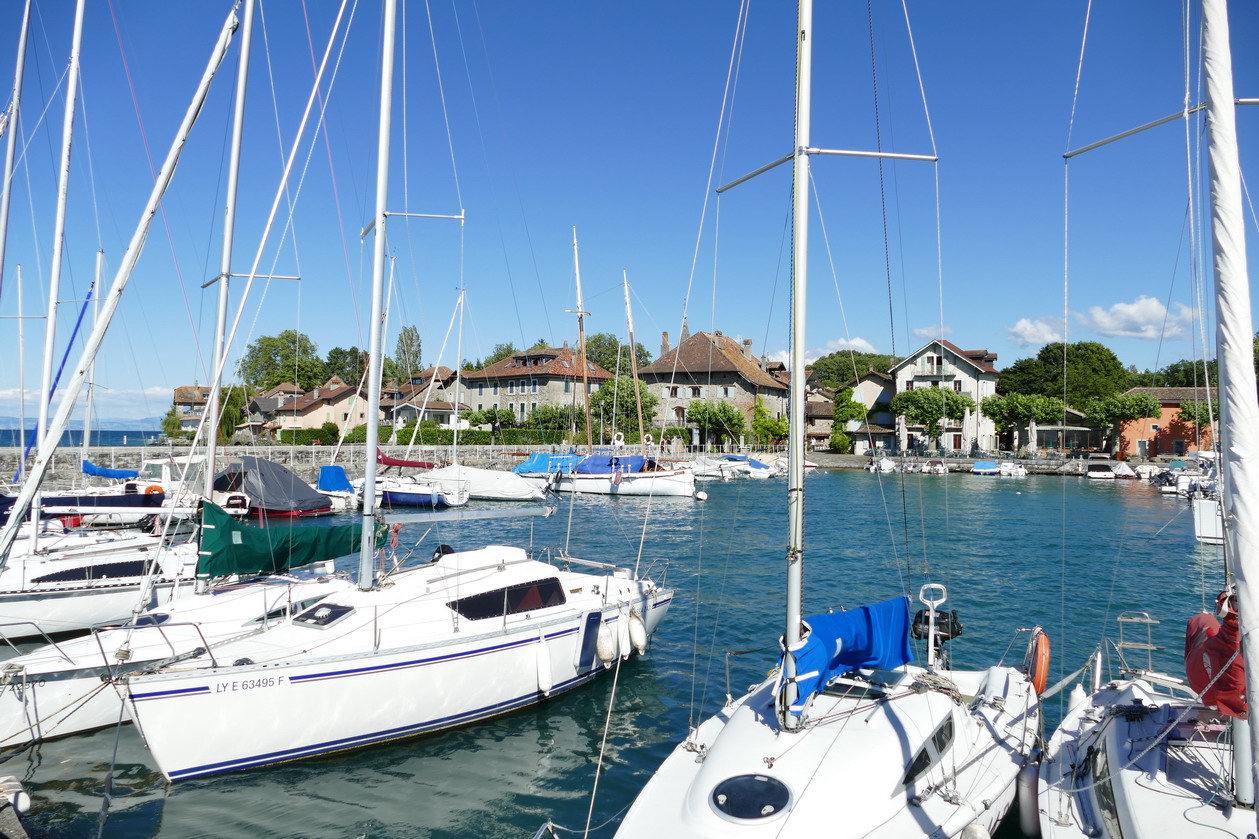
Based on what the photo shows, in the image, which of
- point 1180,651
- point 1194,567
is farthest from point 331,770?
point 1194,567

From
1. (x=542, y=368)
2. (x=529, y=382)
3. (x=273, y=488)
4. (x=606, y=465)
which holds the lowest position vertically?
(x=273, y=488)

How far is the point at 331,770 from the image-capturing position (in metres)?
10.3

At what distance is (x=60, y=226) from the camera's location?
597 inches

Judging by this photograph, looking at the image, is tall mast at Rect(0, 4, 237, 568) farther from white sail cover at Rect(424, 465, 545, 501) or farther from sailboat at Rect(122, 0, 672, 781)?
white sail cover at Rect(424, 465, 545, 501)

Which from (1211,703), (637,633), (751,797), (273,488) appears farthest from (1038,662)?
(273,488)

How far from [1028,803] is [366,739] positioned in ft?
26.9

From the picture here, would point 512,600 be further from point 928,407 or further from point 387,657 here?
point 928,407

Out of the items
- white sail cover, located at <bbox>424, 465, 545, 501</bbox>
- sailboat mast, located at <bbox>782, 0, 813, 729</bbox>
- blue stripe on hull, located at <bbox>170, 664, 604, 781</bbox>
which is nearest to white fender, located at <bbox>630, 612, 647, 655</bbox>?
blue stripe on hull, located at <bbox>170, 664, 604, 781</bbox>

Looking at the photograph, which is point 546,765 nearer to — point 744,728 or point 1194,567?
point 744,728

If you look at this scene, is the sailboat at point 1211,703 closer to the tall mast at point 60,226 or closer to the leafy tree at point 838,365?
the tall mast at point 60,226

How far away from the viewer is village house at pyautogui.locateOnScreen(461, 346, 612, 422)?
75938 millimetres

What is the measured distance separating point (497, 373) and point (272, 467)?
1867 inches

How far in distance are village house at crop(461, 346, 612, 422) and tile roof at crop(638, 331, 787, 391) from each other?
5675mm

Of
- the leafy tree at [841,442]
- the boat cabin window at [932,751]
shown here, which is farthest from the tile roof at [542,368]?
the boat cabin window at [932,751]
